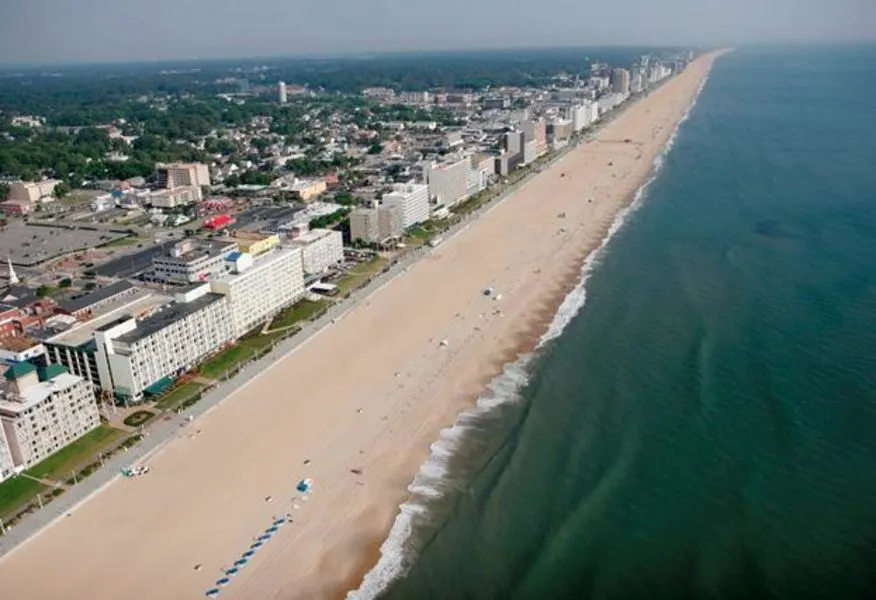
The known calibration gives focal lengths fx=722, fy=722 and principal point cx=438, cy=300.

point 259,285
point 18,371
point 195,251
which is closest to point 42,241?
point 195,251

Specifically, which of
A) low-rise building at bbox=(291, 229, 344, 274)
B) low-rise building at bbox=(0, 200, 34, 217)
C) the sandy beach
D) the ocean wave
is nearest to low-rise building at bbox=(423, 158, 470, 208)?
low-rise building at bbox=(291, 229, 344, 274)

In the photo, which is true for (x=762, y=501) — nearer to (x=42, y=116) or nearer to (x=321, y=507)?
(x=321, y=507)

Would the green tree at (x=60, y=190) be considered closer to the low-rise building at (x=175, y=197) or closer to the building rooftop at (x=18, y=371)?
the low-rise building at (x=175, y=197)

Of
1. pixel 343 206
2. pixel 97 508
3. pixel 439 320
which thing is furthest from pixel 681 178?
pixel 97 508

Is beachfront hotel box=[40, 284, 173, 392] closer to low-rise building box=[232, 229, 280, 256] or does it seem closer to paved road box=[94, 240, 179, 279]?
low-rise building box=[232, 229, 280, 256]

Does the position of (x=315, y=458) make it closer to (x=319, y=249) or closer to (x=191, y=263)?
(x=191, y=263)

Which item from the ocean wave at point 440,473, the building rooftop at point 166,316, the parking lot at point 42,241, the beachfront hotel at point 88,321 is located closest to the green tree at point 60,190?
the parking lot at point 42,241
